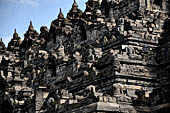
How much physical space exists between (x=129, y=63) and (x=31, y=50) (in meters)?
22.6

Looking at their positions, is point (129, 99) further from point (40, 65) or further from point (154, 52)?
point (40, 65)

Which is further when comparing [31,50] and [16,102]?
[31,50]

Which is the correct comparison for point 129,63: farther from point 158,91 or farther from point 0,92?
point 0,92

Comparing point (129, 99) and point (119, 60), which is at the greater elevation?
point (119, 60)

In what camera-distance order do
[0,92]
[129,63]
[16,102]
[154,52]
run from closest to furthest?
[129,63] < [154,52] < [16,102] < [0,92]

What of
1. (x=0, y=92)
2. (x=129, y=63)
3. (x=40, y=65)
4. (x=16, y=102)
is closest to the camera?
(x=129, y=63)

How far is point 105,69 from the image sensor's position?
26.5 metres

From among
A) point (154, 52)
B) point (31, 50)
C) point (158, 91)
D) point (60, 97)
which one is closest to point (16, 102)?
point (60, 97)

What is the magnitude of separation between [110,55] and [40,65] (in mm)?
15302

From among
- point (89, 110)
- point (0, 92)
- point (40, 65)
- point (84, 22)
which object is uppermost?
point (84, 22)

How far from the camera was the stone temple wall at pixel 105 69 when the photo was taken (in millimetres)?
22828

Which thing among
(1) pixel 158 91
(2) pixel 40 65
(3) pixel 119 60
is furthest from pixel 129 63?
(2) pixel 40 65

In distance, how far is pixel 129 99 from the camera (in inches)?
904

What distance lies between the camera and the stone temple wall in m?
22.8
